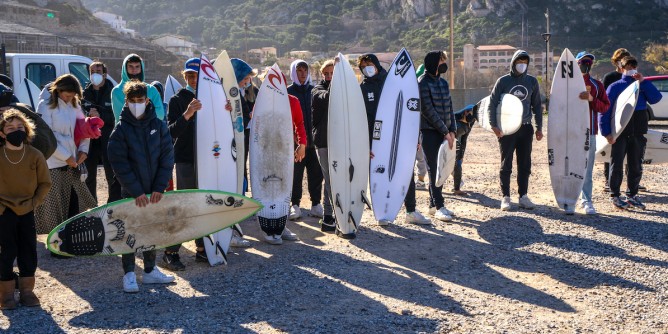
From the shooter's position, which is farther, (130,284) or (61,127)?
(61,127)

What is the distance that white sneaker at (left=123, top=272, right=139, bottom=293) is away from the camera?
→ 5.75m

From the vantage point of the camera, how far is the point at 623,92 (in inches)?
351


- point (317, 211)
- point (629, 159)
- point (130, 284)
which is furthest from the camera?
point (629, 159)

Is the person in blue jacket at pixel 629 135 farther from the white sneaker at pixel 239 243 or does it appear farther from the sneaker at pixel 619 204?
the white sneaker at pixel 239 243

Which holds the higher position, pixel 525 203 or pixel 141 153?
pixel 141 153

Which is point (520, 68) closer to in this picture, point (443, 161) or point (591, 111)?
point (591, 111)

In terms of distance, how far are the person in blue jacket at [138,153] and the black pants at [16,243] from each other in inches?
29.1

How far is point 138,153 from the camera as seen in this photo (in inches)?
222

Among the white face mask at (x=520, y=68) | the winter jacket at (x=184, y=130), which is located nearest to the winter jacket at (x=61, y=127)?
the winter jacket at (x=184, y=130)

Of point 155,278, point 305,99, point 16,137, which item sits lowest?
point 155,278

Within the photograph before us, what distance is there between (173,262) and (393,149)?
119 inches

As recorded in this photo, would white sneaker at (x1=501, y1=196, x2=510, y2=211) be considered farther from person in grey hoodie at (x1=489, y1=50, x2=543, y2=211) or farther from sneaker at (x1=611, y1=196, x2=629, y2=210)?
sneaker at (x1=611, y1=196, x2=629, y2=210)

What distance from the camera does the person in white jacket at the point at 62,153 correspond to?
6.64 m

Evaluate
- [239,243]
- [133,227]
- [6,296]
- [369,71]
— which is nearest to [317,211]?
[239,243]
